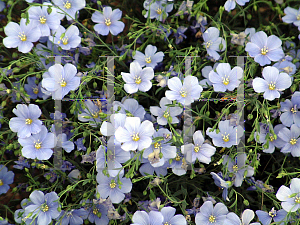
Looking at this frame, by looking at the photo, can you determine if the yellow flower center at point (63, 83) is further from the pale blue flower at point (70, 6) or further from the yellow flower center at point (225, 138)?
the yellow flower center at point (225, 138)

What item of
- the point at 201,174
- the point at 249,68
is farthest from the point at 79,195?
the point at 249,68

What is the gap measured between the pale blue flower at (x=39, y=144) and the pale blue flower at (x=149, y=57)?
0.30 m

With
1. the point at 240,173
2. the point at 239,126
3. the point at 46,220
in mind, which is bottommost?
the point at 46,220

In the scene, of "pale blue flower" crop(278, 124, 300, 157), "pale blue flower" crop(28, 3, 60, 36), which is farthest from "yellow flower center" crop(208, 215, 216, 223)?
"pale blue flower" crop(28, 3, 60, 36)

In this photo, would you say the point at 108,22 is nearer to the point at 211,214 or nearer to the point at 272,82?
the point at 272,82

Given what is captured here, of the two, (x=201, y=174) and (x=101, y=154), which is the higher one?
(x=101, y=154)

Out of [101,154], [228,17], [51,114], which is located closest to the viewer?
[101,154]

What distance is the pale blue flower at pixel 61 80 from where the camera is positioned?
91cm

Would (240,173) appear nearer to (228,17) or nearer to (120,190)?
(120,190)

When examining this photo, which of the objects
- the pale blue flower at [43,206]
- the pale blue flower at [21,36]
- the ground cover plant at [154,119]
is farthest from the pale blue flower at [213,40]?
the pale blue flower at [43,206]

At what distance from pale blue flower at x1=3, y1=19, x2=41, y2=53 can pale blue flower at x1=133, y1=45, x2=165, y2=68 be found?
0.89 feet

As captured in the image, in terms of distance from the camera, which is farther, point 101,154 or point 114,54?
point 114,54

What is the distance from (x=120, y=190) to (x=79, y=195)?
142mm

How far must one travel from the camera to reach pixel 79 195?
0.98 meters
